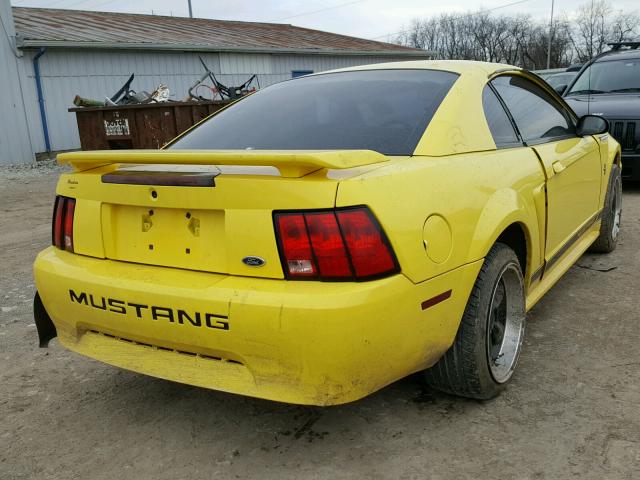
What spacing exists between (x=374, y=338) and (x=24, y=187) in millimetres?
10677

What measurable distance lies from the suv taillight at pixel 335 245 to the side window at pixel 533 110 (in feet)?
4.91

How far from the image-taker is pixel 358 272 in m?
2.00

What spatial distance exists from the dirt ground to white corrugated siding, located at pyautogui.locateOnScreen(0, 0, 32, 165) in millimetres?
12158

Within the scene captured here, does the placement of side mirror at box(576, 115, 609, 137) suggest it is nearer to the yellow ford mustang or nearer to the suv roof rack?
the yellow ford mustang

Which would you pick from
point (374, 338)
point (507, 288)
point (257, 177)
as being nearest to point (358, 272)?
point (374, 338)

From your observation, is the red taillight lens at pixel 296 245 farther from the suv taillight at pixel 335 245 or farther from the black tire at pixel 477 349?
the black tire at pixel 477 349

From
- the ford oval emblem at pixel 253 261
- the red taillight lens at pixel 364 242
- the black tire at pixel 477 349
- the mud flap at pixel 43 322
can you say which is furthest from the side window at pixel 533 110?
the mud flap at pixel 43 322

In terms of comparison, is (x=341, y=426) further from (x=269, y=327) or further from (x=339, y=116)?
(x=339, y=116)

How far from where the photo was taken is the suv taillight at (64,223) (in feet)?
8.49

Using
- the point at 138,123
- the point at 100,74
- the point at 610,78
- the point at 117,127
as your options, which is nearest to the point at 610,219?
the point at 610,78

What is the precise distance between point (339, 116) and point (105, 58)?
48.8 ft

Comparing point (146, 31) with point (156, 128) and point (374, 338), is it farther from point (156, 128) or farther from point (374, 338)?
point (374, 338)

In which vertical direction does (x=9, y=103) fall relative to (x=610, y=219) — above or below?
above

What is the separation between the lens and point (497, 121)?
2.96 metres
